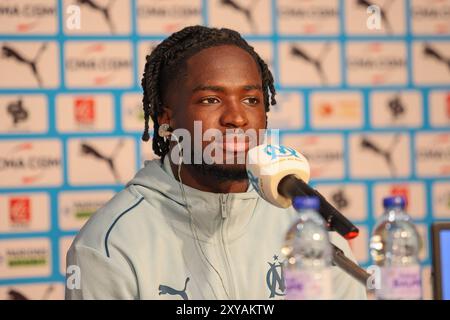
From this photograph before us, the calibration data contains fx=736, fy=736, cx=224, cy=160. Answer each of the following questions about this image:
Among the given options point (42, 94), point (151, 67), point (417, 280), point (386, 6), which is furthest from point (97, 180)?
point (417, 280)

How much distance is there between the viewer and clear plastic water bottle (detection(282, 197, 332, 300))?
0.90 metres

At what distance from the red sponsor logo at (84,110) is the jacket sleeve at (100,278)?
4.31ft

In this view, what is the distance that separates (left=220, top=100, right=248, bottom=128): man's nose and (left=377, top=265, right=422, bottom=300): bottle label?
50 centimetres

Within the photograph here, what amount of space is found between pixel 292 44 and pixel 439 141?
0.69 metres

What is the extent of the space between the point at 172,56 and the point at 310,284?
0.80m

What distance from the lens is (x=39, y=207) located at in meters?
2.58

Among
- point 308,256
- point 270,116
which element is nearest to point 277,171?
point 308,256

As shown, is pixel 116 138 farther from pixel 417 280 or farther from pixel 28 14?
pixel 417 280

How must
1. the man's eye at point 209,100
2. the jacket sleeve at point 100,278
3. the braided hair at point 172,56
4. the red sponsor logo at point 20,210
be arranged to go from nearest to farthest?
the jacket sleeve at point 100,278 → the man's eye at point 209,100 → the braided hair at point 172,56 → the red sponsor logo at point 20,210

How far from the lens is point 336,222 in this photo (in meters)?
0.91

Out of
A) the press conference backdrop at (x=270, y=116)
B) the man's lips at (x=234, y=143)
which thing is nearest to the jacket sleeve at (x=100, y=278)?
the man's lips at (x=234, y=143)

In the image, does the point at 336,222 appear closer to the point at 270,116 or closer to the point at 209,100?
the point at 209,100

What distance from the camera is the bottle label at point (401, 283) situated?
3.15 feet

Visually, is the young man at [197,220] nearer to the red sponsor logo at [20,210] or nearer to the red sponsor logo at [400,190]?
the red sponsor logo at [20,210]
